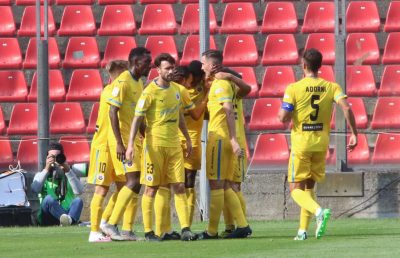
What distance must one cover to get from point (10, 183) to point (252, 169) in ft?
11.6

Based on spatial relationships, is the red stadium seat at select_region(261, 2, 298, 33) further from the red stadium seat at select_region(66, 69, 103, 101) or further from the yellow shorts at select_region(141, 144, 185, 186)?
the yellow shorts at select_region(141, 144, 185, 186)

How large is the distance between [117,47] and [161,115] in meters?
9.00

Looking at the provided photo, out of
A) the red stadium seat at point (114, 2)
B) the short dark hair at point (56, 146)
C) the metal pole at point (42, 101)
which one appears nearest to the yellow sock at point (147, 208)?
the short dark hair at point (56, 146)

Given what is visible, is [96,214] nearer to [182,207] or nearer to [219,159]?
[182,207]

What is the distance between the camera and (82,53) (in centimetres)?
2242

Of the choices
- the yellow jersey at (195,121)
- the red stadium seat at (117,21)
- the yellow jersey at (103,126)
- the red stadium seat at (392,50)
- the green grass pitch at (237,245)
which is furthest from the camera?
the red stadium seat at (117,21)

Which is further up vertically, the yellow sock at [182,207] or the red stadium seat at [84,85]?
the red stadium seat at [84,85]

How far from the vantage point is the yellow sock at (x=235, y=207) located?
45.2ft

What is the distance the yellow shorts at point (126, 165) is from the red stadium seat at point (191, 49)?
7.82 metres

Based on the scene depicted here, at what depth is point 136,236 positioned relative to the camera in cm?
1434

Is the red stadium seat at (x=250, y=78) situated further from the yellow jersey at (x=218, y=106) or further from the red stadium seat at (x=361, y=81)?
the yellow jersey at (x=218, y=106)

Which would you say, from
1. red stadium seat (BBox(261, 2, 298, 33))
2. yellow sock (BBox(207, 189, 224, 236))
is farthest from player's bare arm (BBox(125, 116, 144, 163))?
red stadium seat (BBox(261, 2, 298, 33))

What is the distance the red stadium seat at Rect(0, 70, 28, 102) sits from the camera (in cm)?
2186

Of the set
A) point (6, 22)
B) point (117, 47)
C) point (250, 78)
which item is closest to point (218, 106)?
point (250, 78)
